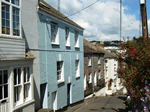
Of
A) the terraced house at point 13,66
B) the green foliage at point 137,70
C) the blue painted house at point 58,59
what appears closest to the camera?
the green foliage at point 137,70

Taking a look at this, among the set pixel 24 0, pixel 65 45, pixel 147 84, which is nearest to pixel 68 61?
pixel 65 45

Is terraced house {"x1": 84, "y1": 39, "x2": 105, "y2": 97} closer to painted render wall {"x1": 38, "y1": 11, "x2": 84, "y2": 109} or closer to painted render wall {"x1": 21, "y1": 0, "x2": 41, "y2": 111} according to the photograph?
painted render wall {"x1": 38, "y1": 11, "x2": 84, "y2": 109}

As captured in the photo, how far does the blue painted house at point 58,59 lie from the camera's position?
13.5 meters

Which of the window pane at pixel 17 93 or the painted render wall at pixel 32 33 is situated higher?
the painted render wall at pixel 32 33

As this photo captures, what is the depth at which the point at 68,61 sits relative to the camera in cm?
1778

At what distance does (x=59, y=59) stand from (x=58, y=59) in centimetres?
16

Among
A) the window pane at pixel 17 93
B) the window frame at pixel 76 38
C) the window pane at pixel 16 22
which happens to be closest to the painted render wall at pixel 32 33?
the window pane at pixel 16 22

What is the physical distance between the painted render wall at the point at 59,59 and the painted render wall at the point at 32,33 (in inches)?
19.7

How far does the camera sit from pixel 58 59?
15773 millimetres

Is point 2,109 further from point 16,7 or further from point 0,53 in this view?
point 16,7

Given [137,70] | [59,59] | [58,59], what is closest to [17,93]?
[137,70]

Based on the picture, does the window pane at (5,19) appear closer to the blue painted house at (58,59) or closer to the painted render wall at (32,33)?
the painted render wall at (32,33)

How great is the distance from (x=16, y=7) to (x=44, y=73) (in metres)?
5.36

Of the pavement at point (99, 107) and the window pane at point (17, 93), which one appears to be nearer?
the window pane at point (17, 93)
